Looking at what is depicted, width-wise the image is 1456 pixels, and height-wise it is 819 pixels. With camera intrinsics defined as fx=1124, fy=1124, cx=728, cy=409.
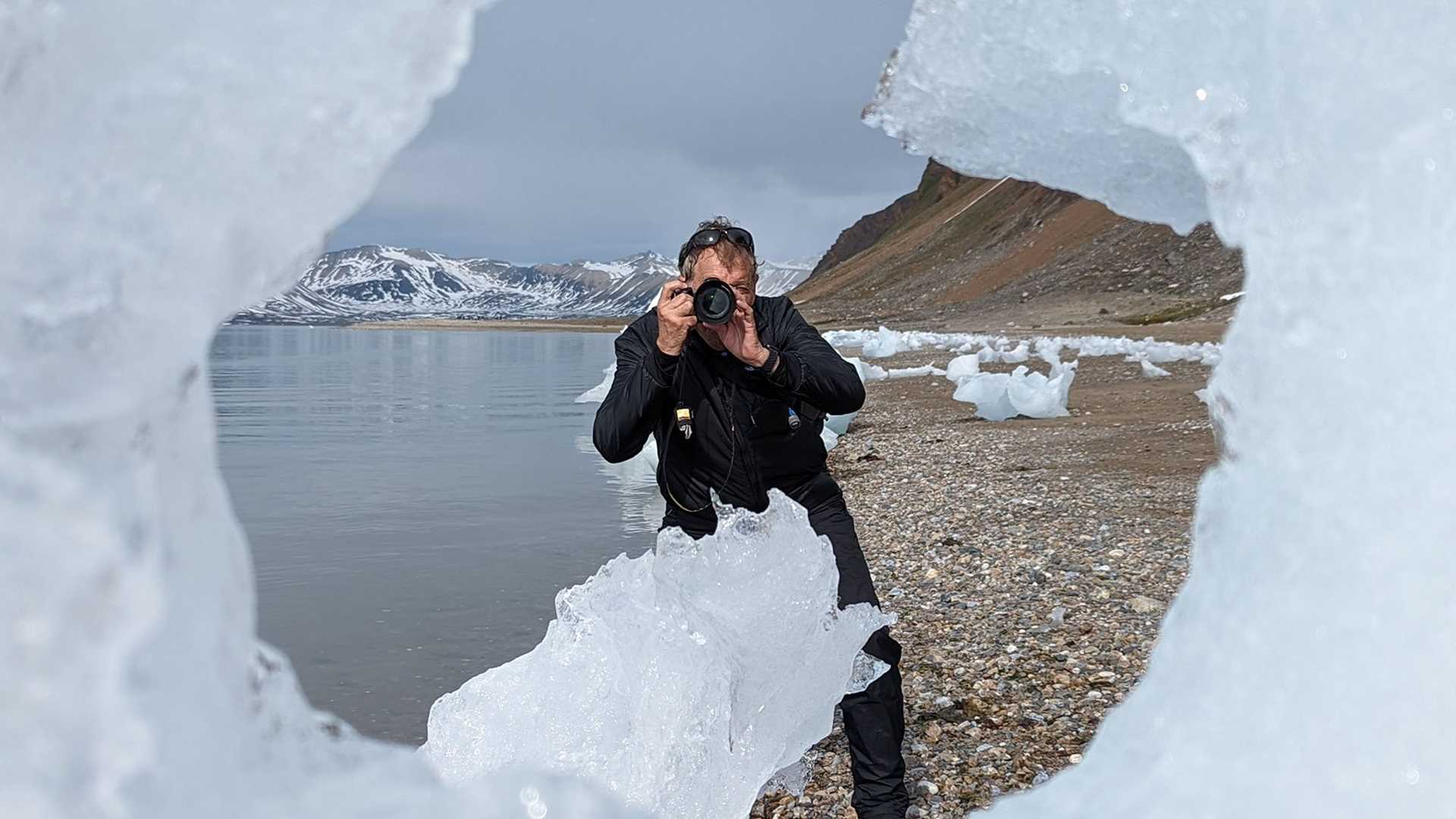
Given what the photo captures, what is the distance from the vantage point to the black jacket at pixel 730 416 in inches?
146

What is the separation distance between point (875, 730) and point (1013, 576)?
11.1 ft

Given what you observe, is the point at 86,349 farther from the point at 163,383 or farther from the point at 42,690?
the point at 42,690

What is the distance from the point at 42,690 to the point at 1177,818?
1.09 meters

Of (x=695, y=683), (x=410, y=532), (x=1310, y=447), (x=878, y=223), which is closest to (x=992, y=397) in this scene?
(x=410, y=532)

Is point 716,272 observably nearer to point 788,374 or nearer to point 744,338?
point 744,338

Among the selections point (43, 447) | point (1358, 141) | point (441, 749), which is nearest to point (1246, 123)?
point (1358, 141)

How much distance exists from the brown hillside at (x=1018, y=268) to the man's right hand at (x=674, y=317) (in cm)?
2187

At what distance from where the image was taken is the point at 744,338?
360cm

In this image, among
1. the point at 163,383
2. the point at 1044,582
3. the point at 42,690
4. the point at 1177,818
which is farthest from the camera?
the point at 1044,582

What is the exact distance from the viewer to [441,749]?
11.5 feet

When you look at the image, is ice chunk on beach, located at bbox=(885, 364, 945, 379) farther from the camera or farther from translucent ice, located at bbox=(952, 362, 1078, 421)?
the camera

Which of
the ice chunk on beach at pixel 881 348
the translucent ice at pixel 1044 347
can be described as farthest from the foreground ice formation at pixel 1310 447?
the ice chunk on beach at pixel 881 348

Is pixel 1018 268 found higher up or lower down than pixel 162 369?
higher up

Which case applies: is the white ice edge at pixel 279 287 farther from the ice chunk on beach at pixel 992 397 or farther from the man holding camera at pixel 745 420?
the ice chunk on beach at pixel 992 397
